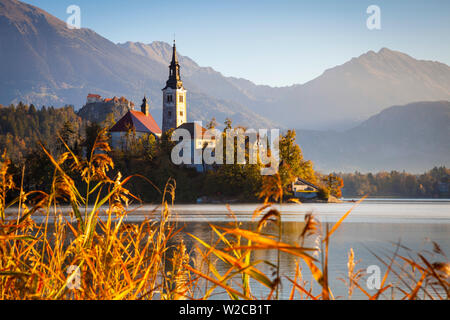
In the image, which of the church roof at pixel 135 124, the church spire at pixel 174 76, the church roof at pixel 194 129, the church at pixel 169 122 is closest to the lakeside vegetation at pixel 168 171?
the church at pixel 169 122

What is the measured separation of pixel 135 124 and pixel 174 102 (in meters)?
10.4

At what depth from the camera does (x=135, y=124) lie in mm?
93500

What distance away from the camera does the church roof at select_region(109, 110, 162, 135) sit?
91756 millimetres

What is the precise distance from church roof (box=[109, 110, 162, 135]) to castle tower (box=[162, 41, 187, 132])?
318 cm

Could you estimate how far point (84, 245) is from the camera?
310cm

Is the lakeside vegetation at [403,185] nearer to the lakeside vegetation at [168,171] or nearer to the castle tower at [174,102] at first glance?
the lakeside vegetation at [168,171]

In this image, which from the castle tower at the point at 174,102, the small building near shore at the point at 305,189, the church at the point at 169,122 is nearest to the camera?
the small building near shore at the point at 305,189

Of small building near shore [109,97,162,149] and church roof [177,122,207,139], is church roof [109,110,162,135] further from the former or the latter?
church roof [177,122,207,139]

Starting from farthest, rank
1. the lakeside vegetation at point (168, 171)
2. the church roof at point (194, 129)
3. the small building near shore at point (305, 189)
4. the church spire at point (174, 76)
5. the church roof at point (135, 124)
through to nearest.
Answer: the church spire at point (174, 76) → the church roof at point (135, 124) → the church roof at point (194, 129) → the small building near shore at point (305, 189) → the lakeside vegetation at point (168, 171)

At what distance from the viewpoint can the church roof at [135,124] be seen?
91.8 metres

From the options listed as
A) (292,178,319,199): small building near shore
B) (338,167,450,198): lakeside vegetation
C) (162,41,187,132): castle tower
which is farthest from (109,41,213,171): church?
(338,167,450,198): lakeside vegetation

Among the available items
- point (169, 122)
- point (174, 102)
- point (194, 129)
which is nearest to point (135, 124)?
point (169, 122)

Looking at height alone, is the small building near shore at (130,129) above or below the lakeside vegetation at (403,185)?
above
